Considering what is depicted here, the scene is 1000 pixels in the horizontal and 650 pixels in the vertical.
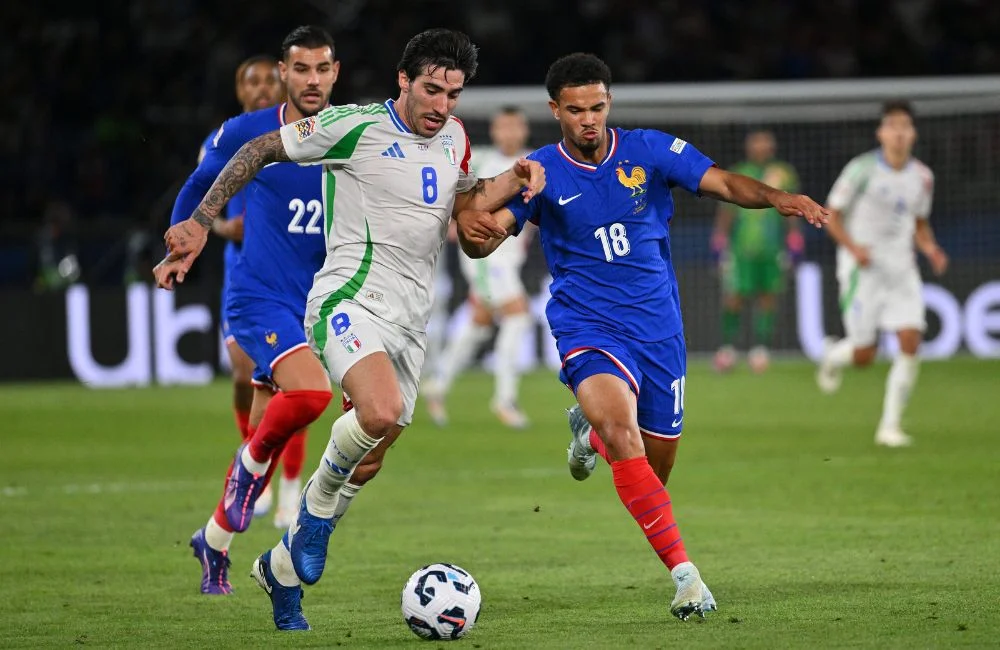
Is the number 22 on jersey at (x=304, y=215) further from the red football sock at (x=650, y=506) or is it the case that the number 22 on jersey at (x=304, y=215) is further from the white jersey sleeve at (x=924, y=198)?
the white jersey sleeve at (x=924, y=198)

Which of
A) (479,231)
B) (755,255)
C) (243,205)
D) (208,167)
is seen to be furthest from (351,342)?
(755,255)

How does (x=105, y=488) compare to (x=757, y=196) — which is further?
(x=105, y=488)

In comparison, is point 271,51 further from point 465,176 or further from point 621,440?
point 621,440

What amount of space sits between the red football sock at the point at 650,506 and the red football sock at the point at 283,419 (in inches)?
57.9

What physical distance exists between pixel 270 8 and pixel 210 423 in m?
9.17

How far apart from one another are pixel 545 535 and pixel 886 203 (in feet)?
18.8

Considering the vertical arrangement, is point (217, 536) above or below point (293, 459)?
below

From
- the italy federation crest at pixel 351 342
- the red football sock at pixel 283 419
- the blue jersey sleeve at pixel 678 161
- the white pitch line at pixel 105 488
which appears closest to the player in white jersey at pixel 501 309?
the white pitch line at pixel 105 488

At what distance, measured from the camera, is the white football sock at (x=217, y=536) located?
22.7 ft

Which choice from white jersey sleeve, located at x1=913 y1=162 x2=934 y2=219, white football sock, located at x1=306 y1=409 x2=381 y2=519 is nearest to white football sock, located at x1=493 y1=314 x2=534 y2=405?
white jersey sleeve, located at x1=913 y1=162 x2=934 y2=219

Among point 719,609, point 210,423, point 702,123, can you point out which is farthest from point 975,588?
point 702,123

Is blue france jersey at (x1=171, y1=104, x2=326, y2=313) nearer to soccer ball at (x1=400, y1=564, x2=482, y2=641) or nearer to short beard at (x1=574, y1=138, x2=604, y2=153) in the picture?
short beard at (x1=574, y1=138, x2=604, y2=153)

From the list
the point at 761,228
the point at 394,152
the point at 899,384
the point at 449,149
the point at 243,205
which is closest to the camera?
the point at 394,152

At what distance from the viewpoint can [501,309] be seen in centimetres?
1403
